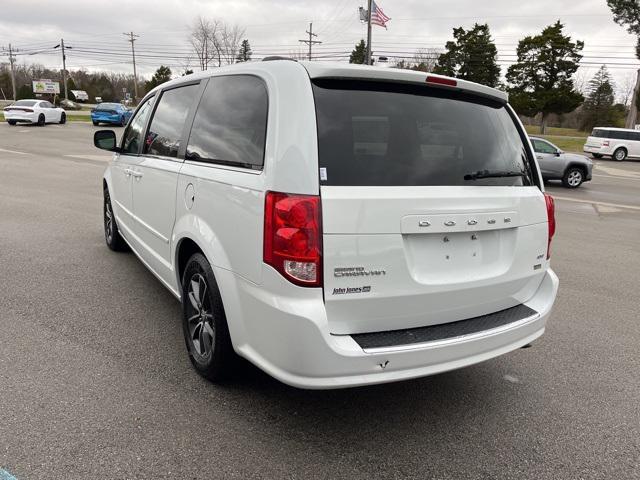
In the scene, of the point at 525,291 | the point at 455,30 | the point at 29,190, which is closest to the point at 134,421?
the point at 525,291

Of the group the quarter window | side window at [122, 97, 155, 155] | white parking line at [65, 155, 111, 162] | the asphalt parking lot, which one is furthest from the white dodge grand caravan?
white parking line at [65, 155, 111, 162]

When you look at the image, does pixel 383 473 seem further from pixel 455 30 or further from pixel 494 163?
pixel 455 30

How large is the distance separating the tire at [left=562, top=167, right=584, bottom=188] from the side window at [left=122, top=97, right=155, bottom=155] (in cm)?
1443

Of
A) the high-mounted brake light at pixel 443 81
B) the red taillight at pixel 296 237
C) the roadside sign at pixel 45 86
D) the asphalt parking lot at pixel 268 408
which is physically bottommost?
the asphalt parking lot at pixel 268 408

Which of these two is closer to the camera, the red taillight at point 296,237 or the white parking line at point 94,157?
the red taillight at point 296,237

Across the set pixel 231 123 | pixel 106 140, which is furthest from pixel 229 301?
pixel 106 140

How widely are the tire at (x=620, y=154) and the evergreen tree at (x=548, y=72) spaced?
24.5 meters

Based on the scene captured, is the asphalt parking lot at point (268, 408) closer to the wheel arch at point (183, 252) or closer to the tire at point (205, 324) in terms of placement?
the tire at point (205, 324)

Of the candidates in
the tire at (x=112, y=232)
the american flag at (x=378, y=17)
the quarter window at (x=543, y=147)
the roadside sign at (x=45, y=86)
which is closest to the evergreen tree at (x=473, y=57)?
the american flag at (x=378, y=17)

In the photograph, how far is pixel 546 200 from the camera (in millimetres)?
3076

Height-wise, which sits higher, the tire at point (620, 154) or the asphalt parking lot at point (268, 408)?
the tire at point (620, 154)

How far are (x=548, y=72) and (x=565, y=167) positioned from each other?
4253cm

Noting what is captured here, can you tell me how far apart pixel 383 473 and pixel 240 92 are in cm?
215

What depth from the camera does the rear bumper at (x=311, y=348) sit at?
2.25m
